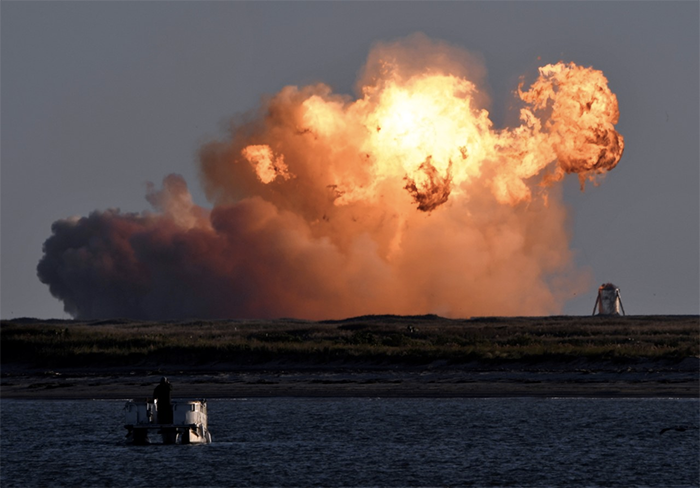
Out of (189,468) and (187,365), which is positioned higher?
(187,365)

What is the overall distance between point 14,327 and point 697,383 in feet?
217

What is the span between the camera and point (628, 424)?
72.6 meters

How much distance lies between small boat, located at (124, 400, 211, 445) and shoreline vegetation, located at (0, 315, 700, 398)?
20.2 meters

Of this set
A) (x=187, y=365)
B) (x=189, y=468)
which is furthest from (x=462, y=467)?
(x=187, y=365)

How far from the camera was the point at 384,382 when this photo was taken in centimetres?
8969

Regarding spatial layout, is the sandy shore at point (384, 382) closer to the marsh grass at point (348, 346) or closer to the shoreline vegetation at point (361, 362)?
the shoreline vegetation at point (361, 362)

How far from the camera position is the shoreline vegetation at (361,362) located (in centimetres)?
8631

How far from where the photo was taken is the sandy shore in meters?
83.1

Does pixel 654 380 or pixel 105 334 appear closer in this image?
pixel 654 380

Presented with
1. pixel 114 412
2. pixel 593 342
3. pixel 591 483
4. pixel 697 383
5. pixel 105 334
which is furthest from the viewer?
pixel 105 334

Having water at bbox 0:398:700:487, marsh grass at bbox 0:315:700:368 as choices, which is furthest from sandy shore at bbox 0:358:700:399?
marsh grass at bbox 0:315:700:368

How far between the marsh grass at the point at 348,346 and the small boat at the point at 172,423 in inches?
1367

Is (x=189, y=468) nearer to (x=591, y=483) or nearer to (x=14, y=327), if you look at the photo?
(x=591, y=483)

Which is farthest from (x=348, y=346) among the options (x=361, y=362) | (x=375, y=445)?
(x=375, y=445)
